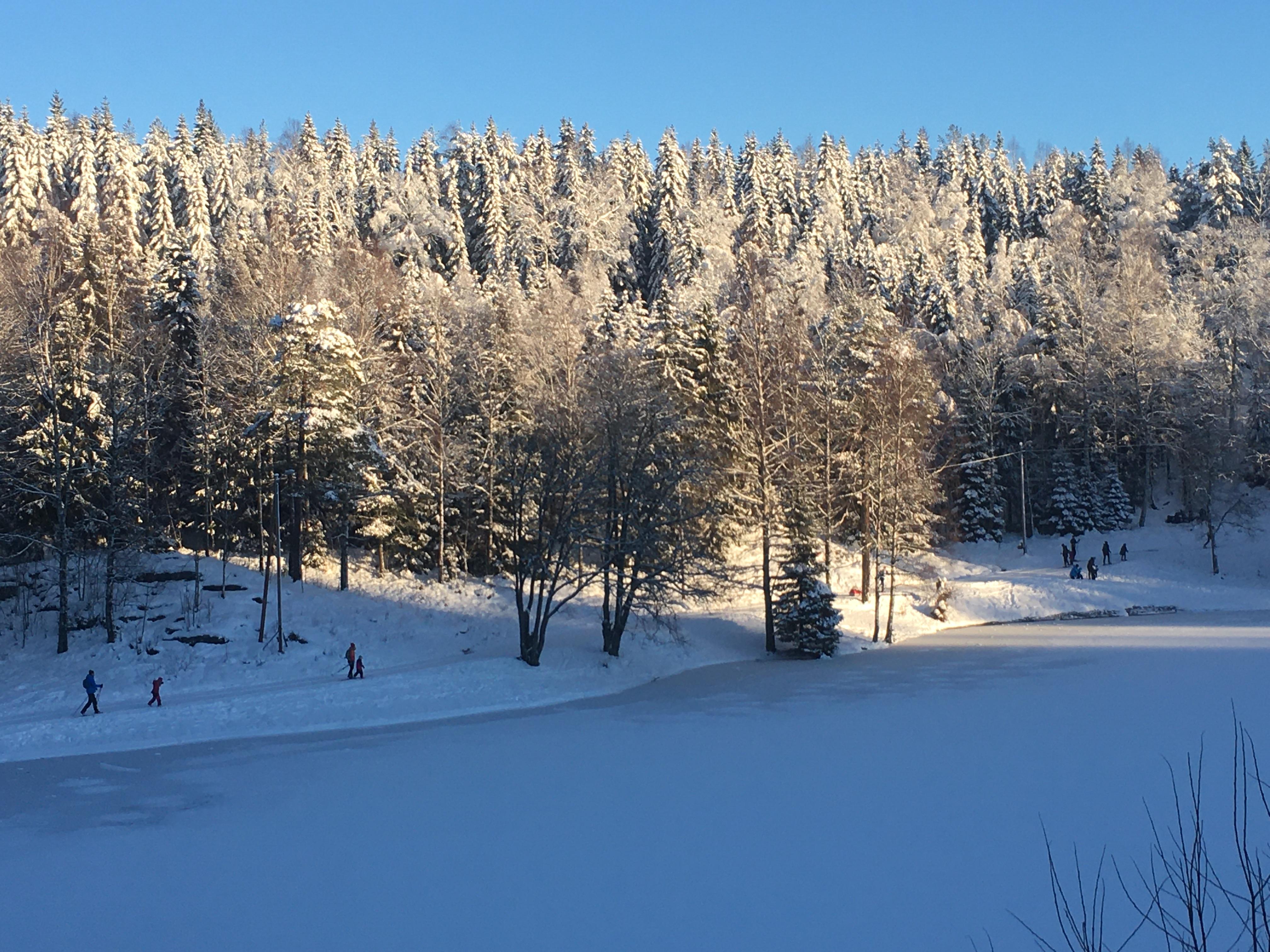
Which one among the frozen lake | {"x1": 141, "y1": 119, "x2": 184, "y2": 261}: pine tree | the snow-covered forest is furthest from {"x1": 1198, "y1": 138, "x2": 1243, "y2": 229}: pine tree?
{"x1": 141, "y1": 119, "x2": 184, "y2": 261}: pine tree

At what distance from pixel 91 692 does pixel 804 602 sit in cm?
2091

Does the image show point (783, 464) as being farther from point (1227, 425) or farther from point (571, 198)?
point (571, 198)

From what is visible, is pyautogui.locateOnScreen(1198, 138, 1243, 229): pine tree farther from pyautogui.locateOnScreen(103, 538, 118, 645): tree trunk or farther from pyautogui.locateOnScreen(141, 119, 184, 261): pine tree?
pyautogui.locateOnScreen(103, 538, 118, 645): tree trunk

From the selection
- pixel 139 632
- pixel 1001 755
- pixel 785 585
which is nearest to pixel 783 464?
pixel 785 585

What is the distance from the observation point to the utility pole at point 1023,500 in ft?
149

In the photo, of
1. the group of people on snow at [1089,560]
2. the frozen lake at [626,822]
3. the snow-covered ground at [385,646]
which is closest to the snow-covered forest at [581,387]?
the snow-covered ground at [385,646]

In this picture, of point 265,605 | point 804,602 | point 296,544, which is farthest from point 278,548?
point 804,602

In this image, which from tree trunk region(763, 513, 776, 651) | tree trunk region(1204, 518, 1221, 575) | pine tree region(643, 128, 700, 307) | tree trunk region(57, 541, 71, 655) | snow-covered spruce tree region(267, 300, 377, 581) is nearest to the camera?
tree trunk region(57, 541, 71, 655)

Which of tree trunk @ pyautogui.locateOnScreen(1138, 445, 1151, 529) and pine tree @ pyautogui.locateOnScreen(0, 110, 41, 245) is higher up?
pine tree @ pyautogui.locateOnScreen(0, 110, 41, 245)

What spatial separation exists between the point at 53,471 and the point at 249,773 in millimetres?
16896

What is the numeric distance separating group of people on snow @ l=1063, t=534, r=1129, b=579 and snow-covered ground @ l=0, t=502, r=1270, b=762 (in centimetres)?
56

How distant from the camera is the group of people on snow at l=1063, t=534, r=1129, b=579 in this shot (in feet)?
131

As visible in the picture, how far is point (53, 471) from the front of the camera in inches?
1139

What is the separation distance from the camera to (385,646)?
29016 mm
